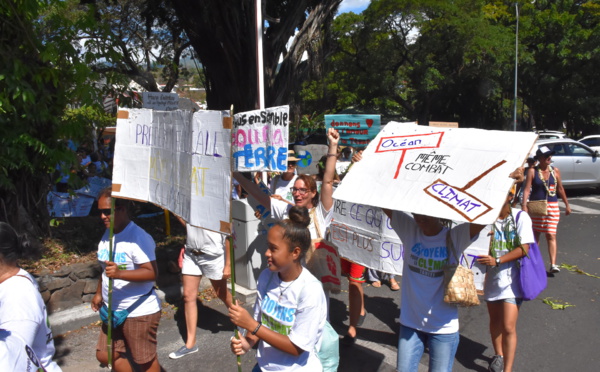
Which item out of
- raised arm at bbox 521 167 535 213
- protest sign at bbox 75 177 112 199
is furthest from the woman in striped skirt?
protest sign at bbox 75 177 112 199

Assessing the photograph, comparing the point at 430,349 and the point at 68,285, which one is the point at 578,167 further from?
the point at 68,285

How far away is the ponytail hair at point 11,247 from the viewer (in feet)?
7.99

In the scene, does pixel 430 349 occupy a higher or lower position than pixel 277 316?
lower

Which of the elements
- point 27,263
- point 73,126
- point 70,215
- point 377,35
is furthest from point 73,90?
point 377,35

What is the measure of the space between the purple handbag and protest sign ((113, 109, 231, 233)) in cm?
256

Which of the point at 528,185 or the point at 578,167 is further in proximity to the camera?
the point at 578,167

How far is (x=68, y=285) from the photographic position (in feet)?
18.8

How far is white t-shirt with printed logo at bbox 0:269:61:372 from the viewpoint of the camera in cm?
228

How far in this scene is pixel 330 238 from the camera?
494 cm

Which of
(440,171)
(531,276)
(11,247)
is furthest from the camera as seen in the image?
(531,276)

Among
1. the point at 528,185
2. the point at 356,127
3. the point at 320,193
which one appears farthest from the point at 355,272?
the point at 356,127

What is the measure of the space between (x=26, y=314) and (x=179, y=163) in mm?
1301

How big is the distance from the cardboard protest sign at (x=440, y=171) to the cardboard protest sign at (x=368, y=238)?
1.34m

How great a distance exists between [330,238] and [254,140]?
1.91m
